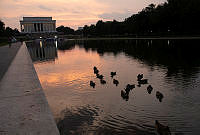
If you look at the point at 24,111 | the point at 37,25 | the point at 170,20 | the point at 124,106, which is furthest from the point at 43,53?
the point at 37,25

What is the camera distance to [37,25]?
161 metres

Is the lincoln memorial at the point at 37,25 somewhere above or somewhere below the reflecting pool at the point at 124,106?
above

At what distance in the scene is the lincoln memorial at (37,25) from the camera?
156875mm

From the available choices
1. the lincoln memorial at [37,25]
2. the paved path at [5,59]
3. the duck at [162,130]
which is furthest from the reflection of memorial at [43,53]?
the lincoln memorial at [37,25]

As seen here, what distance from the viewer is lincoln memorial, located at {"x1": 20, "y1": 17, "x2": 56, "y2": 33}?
515 ft

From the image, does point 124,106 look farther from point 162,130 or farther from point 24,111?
point 24,111

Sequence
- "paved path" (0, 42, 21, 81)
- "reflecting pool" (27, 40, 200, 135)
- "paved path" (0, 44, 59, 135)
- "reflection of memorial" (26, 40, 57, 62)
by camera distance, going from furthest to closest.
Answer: "reflection of memorial" (26, 40, 57, 62)
"paved path" (0, 42, 21, 81)
"reflecting pool" (27, 40, 200, 135)
"paved path" (0, 44, 59, 135)

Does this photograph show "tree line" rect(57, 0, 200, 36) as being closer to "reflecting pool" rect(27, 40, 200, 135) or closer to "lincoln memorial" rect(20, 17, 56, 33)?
"reflecting pool" rect(27, 40, 200, 135)

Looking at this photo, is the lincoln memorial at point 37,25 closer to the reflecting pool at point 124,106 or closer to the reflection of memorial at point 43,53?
the reflection of memorial at point 43,53

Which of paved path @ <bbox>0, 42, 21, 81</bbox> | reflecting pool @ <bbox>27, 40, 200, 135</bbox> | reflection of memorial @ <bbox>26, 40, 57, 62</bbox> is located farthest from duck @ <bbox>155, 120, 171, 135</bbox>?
reflection of memorial @ <bbox>26, 40, 57, 62</bbox>

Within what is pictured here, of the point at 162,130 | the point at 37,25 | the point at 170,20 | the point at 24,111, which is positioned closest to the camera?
the point at 162,130

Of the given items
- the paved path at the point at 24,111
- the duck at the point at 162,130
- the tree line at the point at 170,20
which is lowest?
the duck at the point at 162,130

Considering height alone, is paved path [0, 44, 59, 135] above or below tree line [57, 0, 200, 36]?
below

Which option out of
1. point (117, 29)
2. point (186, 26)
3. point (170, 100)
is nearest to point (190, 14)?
point (186, 26)
